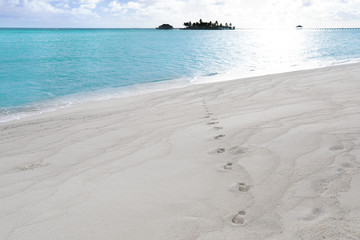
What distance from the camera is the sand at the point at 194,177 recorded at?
6.43 feet

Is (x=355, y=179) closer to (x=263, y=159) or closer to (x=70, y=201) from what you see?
(x=263, y=159)

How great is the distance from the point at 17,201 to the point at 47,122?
3873mm

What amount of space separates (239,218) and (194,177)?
2.52ft

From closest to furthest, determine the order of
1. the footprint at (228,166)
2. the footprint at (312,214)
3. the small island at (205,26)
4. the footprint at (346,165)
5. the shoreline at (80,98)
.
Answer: the footprint at (312,214)
the footprint at (346,165)
the footprint at (228,166)
the shoreline at (80,98)
the small island at (205,26)

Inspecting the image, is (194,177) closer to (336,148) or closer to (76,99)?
(336,148)

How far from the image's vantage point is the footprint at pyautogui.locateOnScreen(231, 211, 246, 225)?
1962 mm

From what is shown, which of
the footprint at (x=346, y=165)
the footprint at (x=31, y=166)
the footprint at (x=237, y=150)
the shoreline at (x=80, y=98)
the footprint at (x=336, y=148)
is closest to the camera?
the footprint at (x=346, y=165)

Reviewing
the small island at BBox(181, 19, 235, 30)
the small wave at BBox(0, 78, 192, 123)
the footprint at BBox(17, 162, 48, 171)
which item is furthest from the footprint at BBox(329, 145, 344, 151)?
the small island at BBox(181, 19, 235, 30)

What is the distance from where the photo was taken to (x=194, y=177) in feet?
8.86

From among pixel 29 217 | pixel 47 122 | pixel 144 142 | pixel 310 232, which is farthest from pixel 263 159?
pixel 47 122

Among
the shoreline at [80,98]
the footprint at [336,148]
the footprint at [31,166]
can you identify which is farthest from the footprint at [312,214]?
the shoreline at [80,98]

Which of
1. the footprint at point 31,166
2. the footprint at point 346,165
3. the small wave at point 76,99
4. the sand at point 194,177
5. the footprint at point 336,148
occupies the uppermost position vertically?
the footprint at point 336,148

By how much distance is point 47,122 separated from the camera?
6.07 m

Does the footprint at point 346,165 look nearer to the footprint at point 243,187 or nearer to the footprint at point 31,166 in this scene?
the footprint at point 243,187
